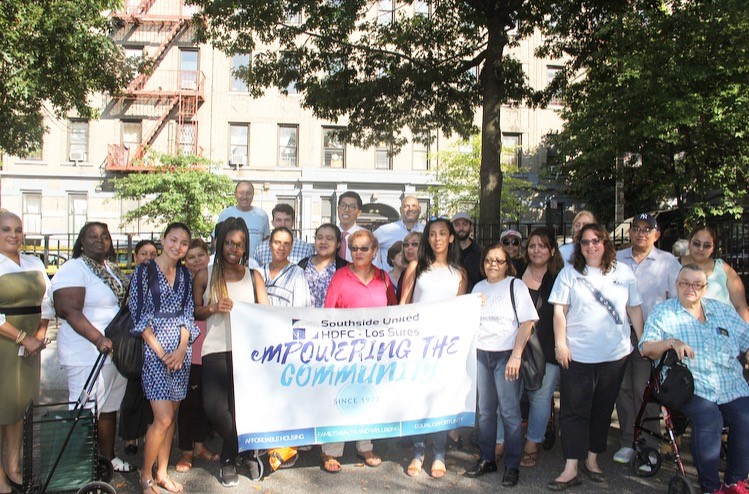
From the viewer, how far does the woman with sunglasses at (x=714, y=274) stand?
17.9ft

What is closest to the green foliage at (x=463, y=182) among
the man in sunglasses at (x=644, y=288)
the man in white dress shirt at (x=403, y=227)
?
the man in white dress shirt at (x=403, y=227)

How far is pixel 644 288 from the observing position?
575 centimetres

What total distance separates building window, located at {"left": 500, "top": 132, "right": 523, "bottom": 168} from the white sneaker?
26.1m

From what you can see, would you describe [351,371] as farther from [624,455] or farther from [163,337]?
[624,455]

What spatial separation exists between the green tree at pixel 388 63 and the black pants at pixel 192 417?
20.8 feet

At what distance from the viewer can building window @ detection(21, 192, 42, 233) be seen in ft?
96.4

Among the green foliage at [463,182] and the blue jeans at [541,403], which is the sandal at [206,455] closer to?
the blue jeans at [541,403]

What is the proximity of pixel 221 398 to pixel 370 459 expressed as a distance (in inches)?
56.9

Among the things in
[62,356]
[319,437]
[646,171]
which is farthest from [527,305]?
[646,171]

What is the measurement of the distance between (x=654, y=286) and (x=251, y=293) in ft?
11.9

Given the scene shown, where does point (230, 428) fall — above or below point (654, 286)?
below

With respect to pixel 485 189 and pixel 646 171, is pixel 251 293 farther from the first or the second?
pixel 646 171

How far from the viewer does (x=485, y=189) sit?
35.9 feet

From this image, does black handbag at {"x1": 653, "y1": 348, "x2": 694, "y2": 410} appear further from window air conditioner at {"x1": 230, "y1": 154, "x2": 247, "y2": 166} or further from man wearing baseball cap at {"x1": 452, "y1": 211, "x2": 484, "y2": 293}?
window air conditioner at {"x1": 230, "y1": 154, "x2": 247, "y2": 166}
